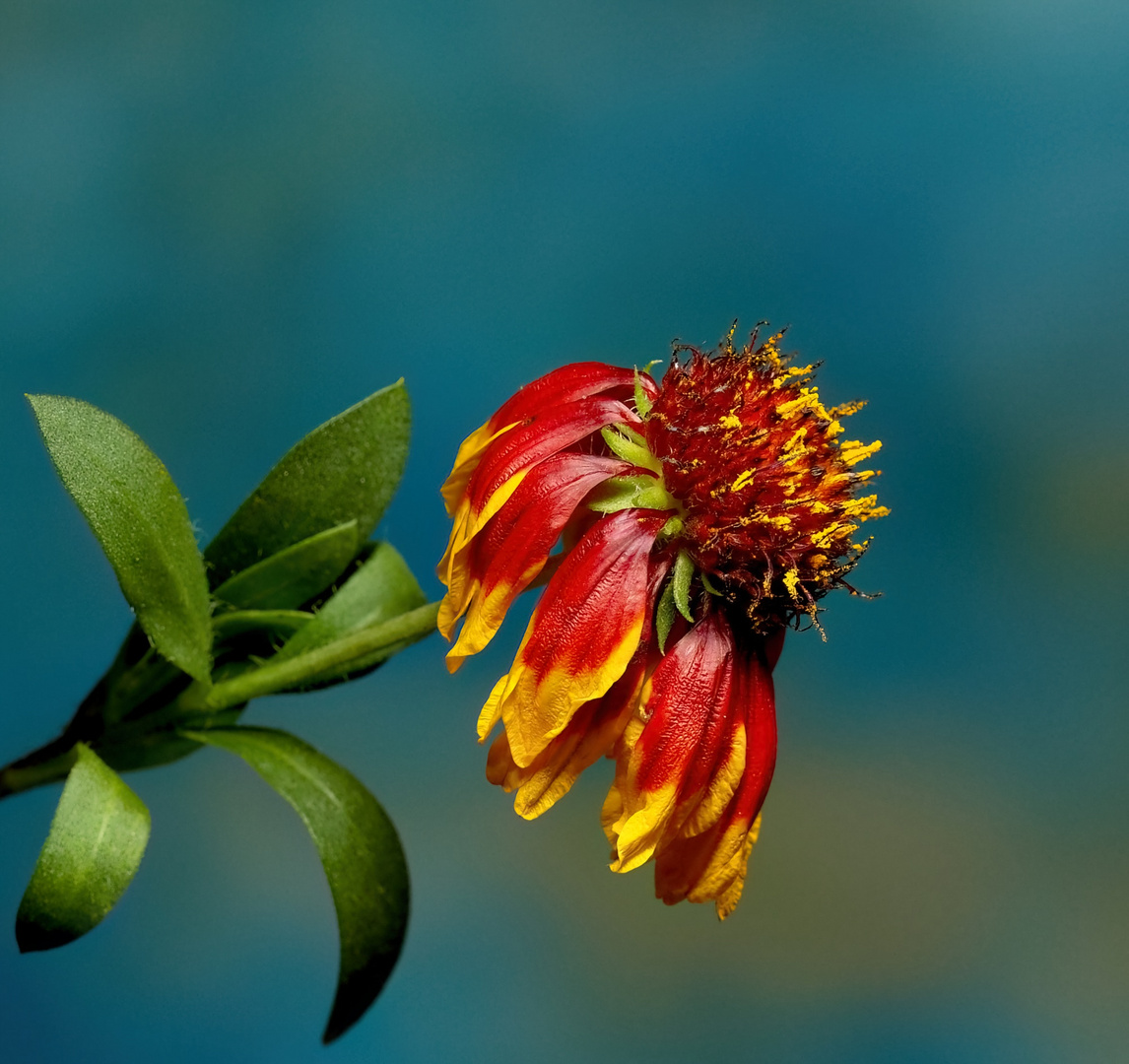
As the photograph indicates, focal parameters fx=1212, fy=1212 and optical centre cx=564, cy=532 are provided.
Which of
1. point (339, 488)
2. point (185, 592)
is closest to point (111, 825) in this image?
point (185, 592)

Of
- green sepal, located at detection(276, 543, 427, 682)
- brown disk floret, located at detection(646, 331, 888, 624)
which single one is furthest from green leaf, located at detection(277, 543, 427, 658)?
brown disk floret, located at detection(646, 331, 888, 624)

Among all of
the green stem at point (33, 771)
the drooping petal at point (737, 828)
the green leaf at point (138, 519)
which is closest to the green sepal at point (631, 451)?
the drooping petal at point (737, 828)

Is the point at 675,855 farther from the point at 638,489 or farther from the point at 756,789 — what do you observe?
the point at 638,489

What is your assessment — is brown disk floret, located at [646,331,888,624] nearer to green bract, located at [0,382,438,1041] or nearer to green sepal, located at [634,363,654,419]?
green sepal, located at [634,363,654,419]

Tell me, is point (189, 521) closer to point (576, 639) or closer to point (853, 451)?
point (576, 639)

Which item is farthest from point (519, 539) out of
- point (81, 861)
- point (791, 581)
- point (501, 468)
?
point (81, 861)

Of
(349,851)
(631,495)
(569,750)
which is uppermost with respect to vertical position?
(631,495)

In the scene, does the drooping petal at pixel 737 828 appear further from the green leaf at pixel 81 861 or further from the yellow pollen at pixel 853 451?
the green leaf at pixel 81 861

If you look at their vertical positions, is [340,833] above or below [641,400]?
below
